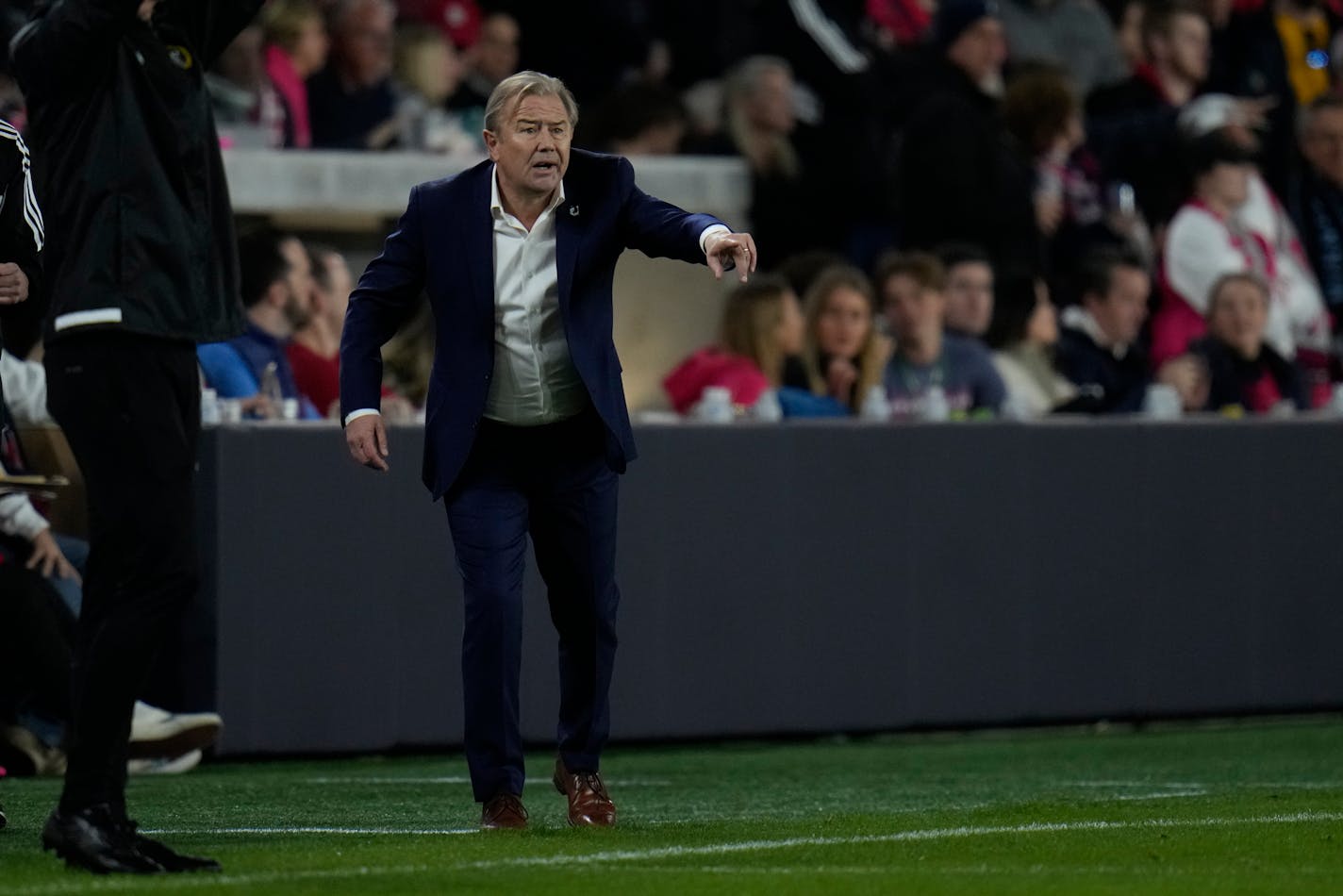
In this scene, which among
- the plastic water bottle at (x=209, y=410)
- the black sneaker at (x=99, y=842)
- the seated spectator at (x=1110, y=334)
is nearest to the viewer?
the black sneaker at (x=99, y=842)

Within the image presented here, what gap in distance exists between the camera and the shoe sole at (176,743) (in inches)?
370

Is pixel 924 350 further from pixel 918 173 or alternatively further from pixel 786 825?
pixel 786 825

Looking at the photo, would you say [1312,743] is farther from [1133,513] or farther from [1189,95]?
[1189,95]

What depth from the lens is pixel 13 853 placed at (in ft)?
20.6

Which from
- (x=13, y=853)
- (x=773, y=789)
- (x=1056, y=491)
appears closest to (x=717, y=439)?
(x=1056, y=491)

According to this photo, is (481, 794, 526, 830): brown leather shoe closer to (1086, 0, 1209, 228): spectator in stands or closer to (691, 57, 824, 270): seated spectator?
(691, 57, 824, 270): seated spectator

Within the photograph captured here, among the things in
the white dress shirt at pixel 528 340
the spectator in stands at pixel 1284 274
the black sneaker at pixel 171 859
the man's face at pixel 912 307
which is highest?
the spectator in stands at pixel 1284 274

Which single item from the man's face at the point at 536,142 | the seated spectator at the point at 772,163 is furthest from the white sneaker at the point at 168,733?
the seated spectator at the point at 772,163

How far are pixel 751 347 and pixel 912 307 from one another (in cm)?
80

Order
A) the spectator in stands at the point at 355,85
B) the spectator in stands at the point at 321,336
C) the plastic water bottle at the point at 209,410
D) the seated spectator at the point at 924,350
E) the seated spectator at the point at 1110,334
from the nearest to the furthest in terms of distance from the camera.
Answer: the plastic water bottle at the point at 209,410
the spectator in stands at the point at 321,336
the seated spectator at the point at 924,350
the seated spectator at the point at 1110,334
the spectator in stands at the point at 355,85

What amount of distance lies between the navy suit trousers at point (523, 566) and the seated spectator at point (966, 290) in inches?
239

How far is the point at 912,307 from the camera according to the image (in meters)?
12.4

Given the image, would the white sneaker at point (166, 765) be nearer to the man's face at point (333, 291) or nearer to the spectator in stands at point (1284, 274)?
the man's face at point (333, 291)

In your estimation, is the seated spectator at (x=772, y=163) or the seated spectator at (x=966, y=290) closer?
the seated spectator at (x=966, y=290)
